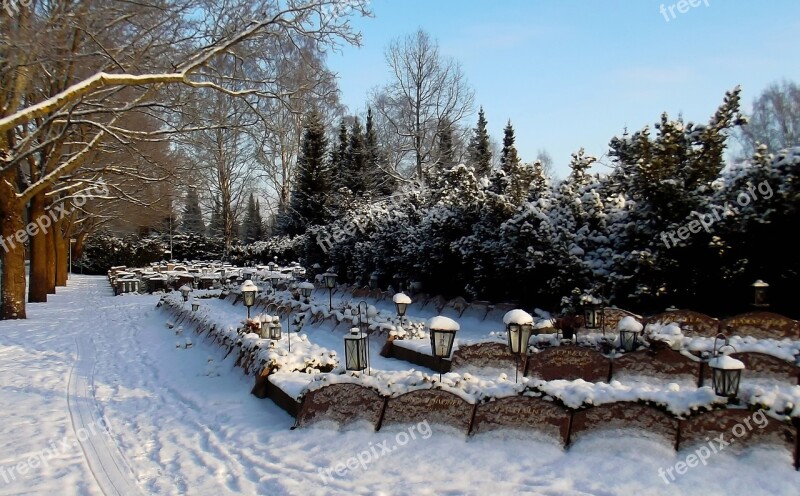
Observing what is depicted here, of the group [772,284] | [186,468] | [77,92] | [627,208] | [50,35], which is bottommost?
[186,468]

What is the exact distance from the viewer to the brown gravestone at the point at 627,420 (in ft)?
16.8

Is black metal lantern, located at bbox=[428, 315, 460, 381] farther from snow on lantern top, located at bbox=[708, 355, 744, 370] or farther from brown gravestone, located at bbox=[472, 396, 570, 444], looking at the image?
snow on lantern top, located at bbox=[708, 355, 744, 370]

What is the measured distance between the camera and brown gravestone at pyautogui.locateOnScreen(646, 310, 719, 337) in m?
8.96

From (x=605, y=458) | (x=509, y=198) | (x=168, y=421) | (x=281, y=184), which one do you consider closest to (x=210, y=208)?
(x=281, y=184)

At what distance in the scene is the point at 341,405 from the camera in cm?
638

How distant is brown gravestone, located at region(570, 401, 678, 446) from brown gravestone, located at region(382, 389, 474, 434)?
1100 mm

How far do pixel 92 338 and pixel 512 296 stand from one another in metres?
9.82

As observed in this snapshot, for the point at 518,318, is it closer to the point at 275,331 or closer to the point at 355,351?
the point at 355,351

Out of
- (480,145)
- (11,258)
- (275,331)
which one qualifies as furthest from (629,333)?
(480,145)

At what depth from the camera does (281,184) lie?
42938 mm

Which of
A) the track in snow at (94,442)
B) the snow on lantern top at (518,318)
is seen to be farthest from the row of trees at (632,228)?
the track in snow at (94,442)

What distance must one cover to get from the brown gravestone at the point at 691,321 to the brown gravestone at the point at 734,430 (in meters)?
4.30

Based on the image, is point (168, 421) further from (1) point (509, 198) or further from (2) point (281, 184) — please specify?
(2) point (281, 184)

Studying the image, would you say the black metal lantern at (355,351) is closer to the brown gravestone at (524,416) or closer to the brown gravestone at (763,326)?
the brown gravestone at (524,416)
